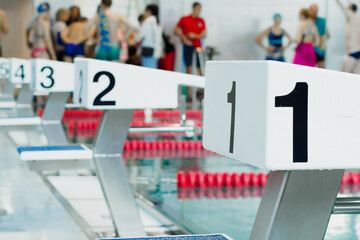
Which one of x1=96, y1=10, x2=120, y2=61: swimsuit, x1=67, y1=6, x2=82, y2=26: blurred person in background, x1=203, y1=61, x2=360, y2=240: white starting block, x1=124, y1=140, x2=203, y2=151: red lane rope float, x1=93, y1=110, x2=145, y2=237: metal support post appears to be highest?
x1=67, y1=6, x2=82, y2=26: blurred person in background

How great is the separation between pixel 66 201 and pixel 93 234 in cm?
87

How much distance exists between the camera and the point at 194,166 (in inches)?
225

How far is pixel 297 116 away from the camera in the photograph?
1.27 metres

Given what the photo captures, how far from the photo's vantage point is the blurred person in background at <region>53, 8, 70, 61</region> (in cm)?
1262

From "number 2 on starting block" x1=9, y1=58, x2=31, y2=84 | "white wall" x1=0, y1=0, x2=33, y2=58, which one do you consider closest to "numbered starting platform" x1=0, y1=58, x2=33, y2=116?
"number 2 on starting block" x1=9, y1=58, x2=31, y2=84

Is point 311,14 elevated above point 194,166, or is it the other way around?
point 311,14

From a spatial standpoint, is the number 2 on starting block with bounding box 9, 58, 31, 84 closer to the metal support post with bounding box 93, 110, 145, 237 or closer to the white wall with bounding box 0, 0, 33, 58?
the metal support post with bounding box 93, 110, 145, 237

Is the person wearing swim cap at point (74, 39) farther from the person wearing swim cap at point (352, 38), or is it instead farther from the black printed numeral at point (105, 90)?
the black printed numeral at point (105, 90)

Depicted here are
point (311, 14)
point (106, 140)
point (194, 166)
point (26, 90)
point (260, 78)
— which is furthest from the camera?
point (311, 14)

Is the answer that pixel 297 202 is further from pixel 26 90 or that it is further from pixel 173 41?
pixel 173 41

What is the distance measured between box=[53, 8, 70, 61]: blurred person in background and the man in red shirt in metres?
2.07

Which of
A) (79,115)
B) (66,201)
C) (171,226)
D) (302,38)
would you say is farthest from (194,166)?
(302,38)

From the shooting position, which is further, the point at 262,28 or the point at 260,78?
the point at 262,28

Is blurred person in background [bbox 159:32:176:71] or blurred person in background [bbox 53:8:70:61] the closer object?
blurred person in background [bbox 53:8:70:61]
